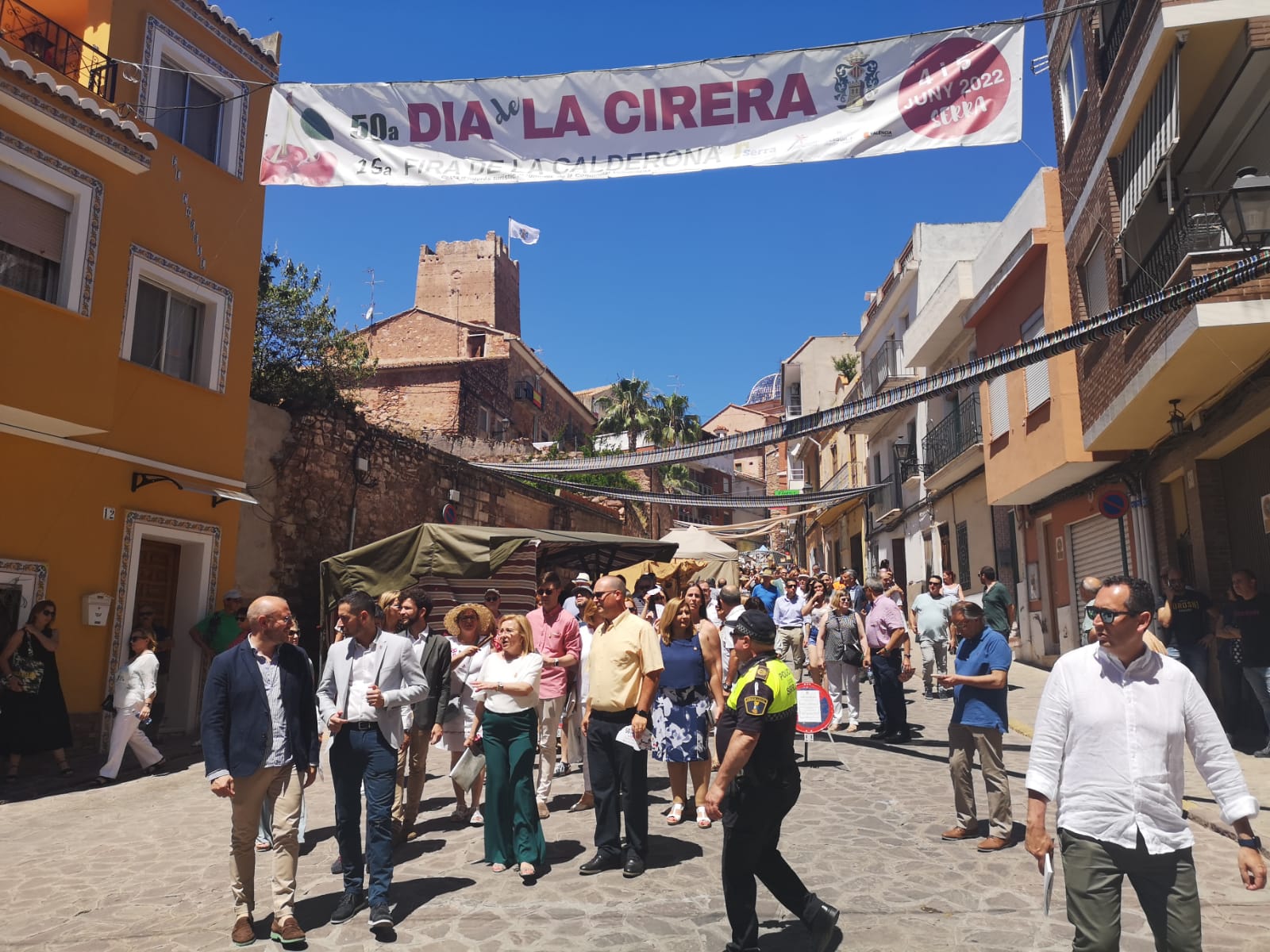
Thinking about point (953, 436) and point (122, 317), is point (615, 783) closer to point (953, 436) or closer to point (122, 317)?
point (122, 317)

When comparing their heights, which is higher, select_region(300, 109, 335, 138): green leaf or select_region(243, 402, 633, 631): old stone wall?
select_region(300, 109, 335, 138): green leaf

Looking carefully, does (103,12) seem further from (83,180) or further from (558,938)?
(558,938)

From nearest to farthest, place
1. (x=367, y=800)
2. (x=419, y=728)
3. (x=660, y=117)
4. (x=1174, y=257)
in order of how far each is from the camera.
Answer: (x=367, y=800) < (x=660, y=117) < (x=419, y=728) < (x=1174, y=257)

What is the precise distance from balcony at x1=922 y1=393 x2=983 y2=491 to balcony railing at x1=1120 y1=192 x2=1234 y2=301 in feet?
27.8

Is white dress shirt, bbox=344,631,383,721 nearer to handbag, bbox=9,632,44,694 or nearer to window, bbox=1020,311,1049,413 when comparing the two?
handbag, bbox=9,632,44,694

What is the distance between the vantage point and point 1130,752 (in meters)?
3.38

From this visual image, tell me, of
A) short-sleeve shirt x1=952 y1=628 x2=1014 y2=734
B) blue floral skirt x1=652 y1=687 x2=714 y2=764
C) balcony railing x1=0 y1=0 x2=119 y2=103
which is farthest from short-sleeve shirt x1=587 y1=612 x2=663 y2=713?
balcony railing x1=0 y1=0 x2=119 y2=103

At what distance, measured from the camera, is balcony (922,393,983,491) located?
1988cm

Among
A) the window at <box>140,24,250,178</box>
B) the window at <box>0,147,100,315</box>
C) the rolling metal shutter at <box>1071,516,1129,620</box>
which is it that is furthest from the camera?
the rolling metal shutter at <box>1071,516,1129,620</box>

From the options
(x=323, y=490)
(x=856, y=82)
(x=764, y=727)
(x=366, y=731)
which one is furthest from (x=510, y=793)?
(x=323, y=490)

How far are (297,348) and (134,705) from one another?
9992 millimetres

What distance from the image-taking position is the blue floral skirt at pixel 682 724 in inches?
271

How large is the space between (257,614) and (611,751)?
7.91 feet

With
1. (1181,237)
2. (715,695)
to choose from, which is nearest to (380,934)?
(715,695)
